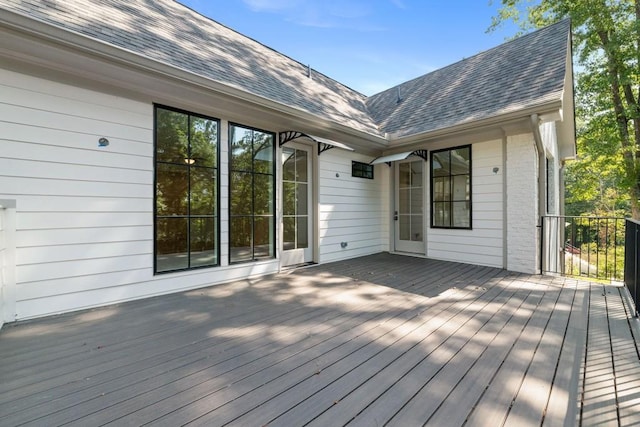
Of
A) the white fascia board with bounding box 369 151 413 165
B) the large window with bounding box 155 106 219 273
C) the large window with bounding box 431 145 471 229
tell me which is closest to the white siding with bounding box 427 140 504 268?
the large window with bounding box 431 145 471 229

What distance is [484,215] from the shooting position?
521 cm

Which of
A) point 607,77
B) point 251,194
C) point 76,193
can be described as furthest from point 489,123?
point 607,77

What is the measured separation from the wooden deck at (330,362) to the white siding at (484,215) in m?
1.66

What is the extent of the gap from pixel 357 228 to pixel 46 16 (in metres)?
5.36

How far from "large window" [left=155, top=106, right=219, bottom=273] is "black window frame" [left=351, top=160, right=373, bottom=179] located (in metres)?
3.08

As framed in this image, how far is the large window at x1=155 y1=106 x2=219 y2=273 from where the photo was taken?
3623 millimetres

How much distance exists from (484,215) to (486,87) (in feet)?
8.25

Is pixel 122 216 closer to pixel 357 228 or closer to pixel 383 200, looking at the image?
pixel 357 228

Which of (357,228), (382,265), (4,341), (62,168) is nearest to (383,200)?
(357,228)

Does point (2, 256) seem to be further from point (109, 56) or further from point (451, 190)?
point (451, 190)

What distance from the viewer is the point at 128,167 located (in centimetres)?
334

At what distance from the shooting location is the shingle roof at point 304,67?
318 centimetres

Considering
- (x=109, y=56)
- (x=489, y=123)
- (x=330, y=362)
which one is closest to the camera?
(x=330, y=362)

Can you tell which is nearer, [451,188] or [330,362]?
[330,362]
